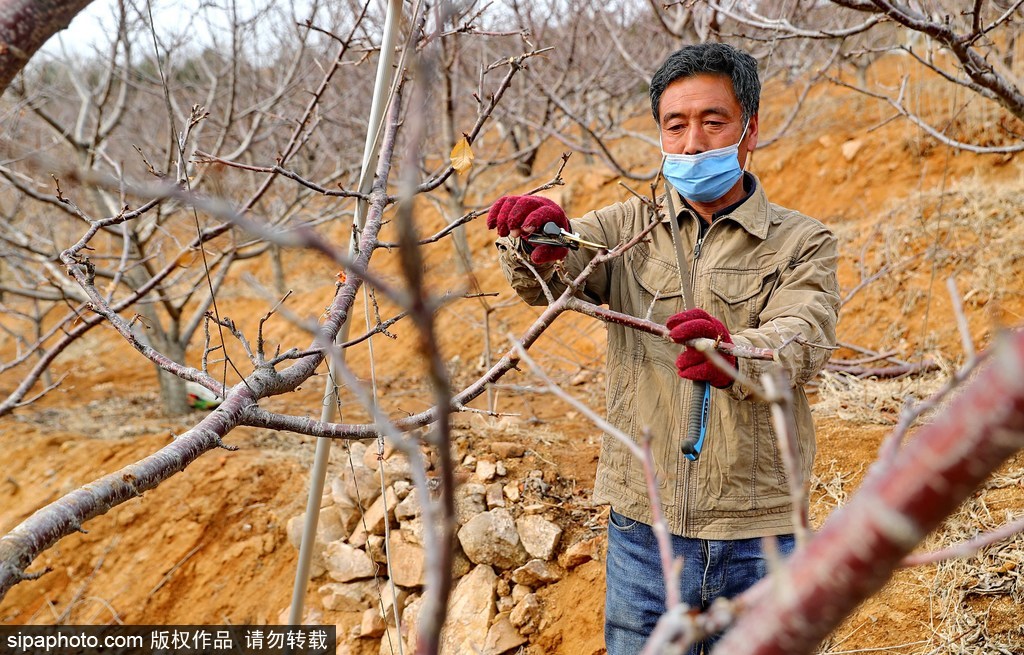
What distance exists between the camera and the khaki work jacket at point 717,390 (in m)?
1.80

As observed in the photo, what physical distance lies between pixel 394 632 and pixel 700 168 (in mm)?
2648

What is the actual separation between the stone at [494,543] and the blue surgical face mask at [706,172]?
1.95 m

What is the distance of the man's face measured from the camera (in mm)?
1881

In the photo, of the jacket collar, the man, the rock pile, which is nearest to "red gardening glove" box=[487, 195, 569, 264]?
the man

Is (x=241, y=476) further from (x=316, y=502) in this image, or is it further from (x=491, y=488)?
(x=316, y=502)

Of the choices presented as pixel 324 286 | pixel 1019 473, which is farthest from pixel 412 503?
pixel 324 286

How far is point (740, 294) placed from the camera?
183 centimetres

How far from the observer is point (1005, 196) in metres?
5.76

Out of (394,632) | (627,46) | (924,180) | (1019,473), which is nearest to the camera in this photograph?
(1019,473)

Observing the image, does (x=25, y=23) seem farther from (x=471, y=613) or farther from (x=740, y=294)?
(x=471, y=613)

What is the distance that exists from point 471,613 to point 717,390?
190 centimetres

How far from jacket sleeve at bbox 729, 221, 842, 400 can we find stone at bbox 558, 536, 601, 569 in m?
1.72

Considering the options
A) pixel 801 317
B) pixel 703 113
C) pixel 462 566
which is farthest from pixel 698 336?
pixel 462 566

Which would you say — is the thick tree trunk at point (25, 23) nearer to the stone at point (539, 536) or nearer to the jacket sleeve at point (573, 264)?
the jacket sleeve at point (573, 264)
